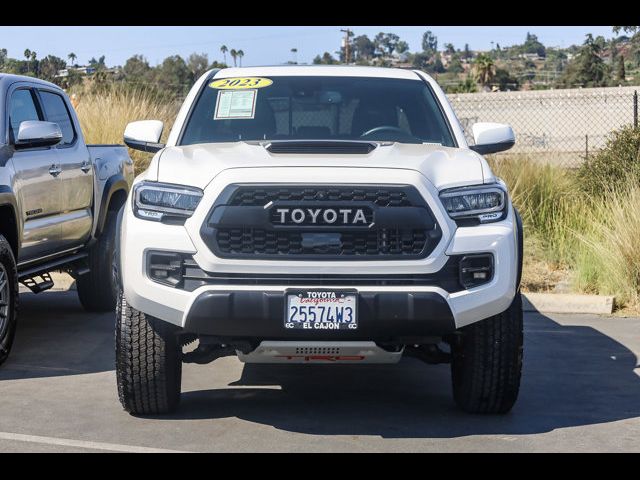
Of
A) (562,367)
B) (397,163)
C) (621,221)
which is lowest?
(562,367)

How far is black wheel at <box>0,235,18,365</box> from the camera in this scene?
736cm

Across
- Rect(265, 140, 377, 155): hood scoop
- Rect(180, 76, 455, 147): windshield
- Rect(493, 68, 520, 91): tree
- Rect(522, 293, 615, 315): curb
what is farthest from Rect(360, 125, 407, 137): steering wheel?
Rect(493, 68, 520, 91): tree

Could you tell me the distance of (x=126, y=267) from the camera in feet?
19.0

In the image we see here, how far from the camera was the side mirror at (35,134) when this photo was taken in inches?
313

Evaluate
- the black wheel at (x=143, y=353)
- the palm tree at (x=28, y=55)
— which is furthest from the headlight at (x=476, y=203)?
the palm tree at (x=28, y=55)

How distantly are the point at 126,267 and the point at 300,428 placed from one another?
119cm

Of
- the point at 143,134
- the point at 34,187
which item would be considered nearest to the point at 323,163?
the point at 143,134

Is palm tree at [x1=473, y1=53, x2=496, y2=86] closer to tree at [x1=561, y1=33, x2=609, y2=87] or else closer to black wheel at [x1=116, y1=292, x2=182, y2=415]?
tree at [x1=561, y1=33, x2=609, y2=87]

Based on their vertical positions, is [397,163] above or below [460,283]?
above

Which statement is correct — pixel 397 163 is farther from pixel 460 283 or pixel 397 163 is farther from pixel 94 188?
pixel 94 188

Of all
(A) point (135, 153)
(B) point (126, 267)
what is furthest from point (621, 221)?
(A) point (135, 153)

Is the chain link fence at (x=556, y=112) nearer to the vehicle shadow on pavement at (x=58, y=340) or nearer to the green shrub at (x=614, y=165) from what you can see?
the green shrub at (x=614, y=165)

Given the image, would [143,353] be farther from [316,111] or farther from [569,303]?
[569,303]

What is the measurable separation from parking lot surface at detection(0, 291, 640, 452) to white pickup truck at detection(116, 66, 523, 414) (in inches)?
11.2
